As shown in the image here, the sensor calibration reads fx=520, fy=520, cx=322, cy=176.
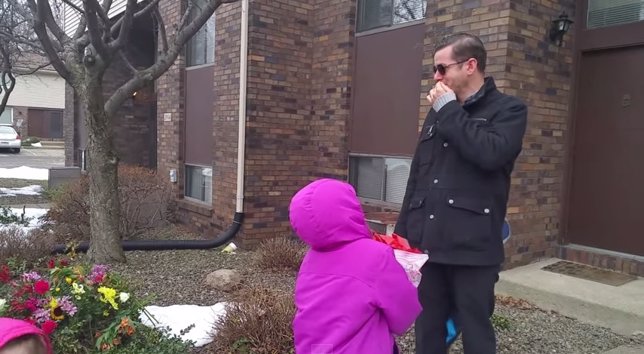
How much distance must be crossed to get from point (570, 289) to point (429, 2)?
10.3ft

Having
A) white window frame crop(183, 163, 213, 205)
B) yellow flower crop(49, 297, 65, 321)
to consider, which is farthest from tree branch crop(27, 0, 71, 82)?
white window frame crop(183, 163, 213, 205)

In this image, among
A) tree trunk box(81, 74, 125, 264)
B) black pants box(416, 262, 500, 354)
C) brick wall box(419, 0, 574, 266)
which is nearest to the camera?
black pants box(416, 262, 500, 354)

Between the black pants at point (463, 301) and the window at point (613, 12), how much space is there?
374cm

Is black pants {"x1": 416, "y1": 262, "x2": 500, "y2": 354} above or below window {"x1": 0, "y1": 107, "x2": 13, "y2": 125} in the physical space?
below

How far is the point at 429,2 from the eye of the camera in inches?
215

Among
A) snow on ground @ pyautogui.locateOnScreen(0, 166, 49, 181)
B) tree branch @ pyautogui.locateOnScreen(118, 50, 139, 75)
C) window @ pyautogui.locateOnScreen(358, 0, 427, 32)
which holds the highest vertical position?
window @ pyautogui.locateOnScreen(358, 0, 427, 32)

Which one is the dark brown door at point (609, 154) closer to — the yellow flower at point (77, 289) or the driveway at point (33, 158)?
the yellow flower at point (77, 289)

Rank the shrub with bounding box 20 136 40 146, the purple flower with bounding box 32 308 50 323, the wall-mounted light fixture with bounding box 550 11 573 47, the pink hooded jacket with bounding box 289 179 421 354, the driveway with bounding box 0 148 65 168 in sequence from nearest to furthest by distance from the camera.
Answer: the pink hooded jacket with bounding box 289 179 421 354
the purple flower with bounding box 32 308 50 323
the wall-mounted light fixture with bounding box 550 11 573 47
the driveway with bounding box 0 148 65 168
the shrub with bounding box 20 136 40 146

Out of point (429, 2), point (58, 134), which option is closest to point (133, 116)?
point (429, 2)

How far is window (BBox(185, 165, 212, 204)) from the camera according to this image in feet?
27.7

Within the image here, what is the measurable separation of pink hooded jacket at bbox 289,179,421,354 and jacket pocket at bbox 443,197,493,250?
17.6 inches

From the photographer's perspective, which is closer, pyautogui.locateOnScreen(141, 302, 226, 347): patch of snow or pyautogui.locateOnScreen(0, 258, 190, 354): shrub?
pyautogui.locateOnScreen(0, 258, 190, 354): shrub

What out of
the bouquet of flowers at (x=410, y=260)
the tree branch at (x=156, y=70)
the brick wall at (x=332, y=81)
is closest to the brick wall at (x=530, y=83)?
the brick wall at (x=332, y=81)

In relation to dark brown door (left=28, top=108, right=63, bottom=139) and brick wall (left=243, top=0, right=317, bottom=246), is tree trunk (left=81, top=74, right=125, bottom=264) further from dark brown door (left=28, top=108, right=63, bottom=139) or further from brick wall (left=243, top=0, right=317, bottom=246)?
dark brown door (left=28, top=108, right=63, bottom=139)
